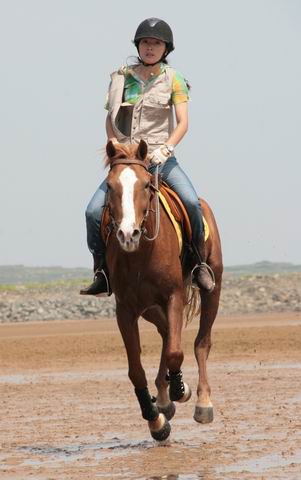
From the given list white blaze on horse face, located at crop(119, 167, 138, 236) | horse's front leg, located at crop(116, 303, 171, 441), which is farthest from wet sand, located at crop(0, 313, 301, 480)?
white blaze on horse face, located at crop(119, 167, 138, 236)

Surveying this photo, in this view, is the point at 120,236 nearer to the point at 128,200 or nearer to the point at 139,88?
the point at 128,200

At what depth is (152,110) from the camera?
11867 mm

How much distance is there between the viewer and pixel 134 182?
10352 mm

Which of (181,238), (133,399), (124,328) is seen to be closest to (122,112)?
(181,238)

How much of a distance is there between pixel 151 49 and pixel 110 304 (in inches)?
1182

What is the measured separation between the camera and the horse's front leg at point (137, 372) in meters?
11.2

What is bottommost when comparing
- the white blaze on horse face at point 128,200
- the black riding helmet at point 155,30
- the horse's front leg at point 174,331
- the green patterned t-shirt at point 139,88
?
the horse's front leg at point 174,331

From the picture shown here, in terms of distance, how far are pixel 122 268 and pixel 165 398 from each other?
7.13 feet

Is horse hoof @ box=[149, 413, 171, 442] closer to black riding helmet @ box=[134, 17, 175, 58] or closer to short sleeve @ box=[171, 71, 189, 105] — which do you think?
short sleeve @ box=[171, 71, 189, 105]

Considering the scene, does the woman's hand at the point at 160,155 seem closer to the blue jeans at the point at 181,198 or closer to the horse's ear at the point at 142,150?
the blue jeans at the point at 181,198

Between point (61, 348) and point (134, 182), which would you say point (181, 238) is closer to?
point (134, 182)

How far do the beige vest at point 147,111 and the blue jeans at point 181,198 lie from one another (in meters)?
0.32

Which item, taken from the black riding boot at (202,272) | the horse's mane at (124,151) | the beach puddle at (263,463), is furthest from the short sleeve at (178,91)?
the beach puddle at (263,463)

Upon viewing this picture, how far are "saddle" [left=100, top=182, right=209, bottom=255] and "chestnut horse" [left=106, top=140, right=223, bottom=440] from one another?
0.14 metres
